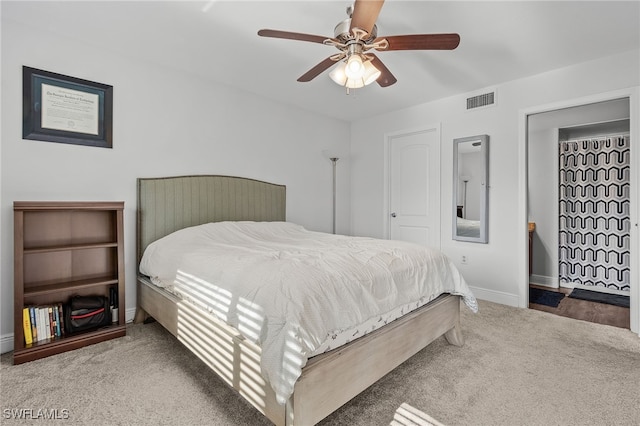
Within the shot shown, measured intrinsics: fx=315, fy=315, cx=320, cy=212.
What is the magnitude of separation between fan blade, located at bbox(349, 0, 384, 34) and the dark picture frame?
7.30 ft

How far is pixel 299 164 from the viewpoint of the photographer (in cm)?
426

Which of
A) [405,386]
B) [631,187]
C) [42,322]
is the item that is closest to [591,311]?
[631,187]

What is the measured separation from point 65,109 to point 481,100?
4.08 meters

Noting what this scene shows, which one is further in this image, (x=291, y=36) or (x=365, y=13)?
(x=291, y=36)

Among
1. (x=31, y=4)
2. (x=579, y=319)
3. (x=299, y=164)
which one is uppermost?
(x=31, y=4)

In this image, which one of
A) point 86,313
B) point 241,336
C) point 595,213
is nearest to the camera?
point 241,336

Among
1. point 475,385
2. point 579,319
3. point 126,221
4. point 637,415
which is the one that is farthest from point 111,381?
point 579,319

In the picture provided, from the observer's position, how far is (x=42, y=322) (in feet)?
7.37

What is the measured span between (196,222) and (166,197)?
0.37 metres

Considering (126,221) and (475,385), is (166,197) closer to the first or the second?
(126,221)

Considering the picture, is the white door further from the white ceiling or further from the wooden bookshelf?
the wooden bookshelf

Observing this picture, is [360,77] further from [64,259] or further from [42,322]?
[42,322]

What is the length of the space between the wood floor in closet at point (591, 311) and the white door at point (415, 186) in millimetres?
1398

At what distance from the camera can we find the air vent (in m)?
3.55
